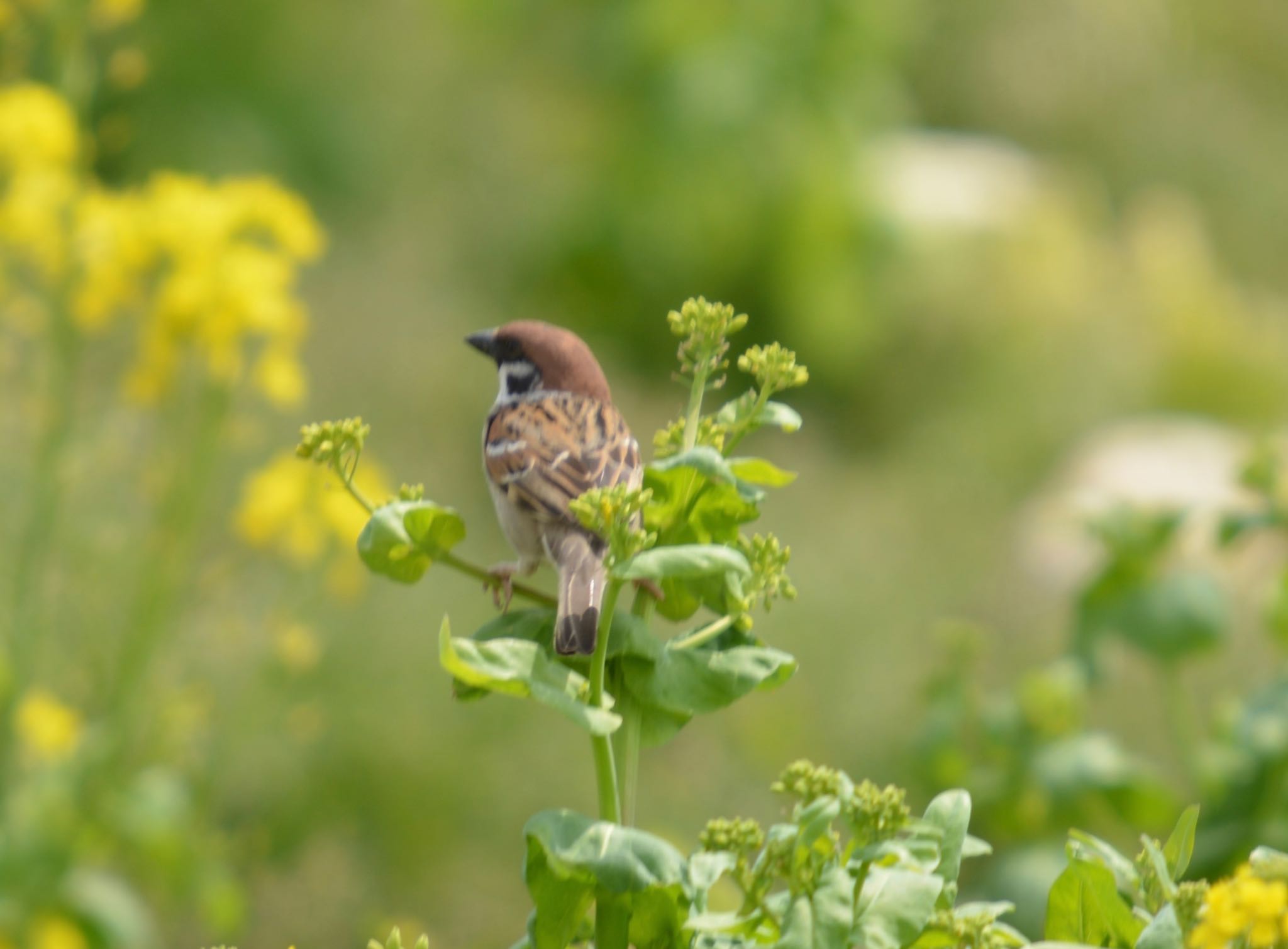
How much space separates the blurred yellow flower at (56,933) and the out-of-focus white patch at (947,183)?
21.3 ft

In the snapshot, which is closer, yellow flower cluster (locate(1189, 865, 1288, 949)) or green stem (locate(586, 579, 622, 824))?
yellow flower cluster (locate(1189, 865, 1288, 949))

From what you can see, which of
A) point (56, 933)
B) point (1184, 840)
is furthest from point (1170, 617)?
point (56, 933)

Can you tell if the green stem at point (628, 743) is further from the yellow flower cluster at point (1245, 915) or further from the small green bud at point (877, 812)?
the yellow flower cluster at point (1245, 915)

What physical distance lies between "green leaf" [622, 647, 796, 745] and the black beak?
905mm

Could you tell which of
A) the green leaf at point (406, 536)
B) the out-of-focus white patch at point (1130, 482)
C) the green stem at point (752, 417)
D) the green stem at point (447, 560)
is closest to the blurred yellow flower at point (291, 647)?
the green stem at point (447, 560)

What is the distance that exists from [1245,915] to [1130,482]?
6.26 metres

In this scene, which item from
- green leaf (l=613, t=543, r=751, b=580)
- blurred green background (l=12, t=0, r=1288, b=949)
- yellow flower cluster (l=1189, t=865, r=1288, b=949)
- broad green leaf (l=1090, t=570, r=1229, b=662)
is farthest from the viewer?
blurred green background (l=12, t=0, r=1288, b=949)

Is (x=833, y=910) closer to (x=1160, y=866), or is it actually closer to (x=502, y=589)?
(x=1160, y=866)

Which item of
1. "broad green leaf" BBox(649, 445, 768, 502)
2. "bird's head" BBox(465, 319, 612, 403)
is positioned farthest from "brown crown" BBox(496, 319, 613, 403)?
"broad green leaf" BBox(649, 445, 768, 502)

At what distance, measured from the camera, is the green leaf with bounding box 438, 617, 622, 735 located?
1169mm

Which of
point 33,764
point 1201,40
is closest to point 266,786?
point 33,764

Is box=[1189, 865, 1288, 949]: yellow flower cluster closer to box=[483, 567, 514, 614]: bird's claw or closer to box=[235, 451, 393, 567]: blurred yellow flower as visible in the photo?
box=[483, 567, 514, 614]: bird's claw

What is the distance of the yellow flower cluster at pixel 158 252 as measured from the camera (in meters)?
3.22

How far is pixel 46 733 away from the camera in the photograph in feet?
12.0
